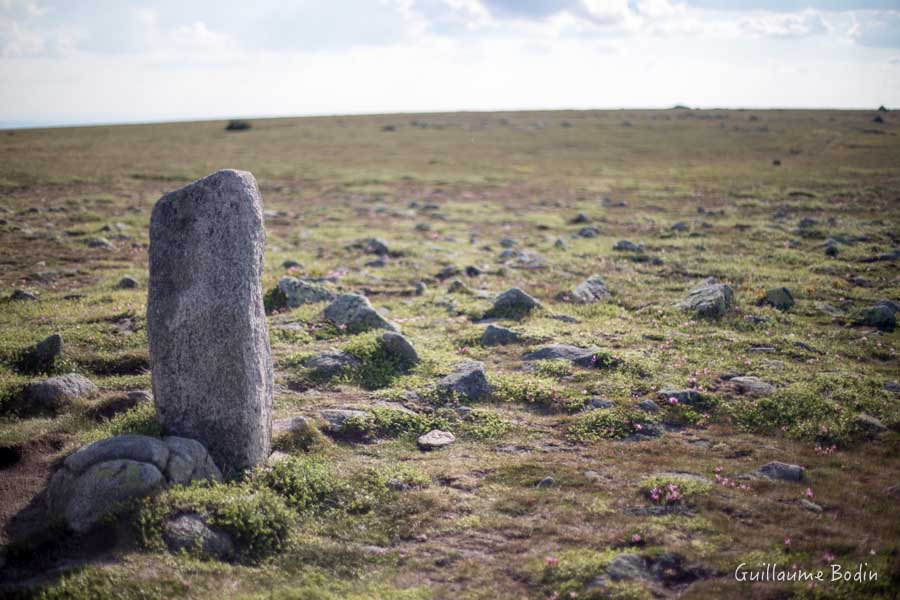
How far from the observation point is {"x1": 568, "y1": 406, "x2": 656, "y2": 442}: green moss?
375 inches

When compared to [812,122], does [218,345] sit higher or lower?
lower

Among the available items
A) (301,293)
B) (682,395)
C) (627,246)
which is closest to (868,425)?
(682,395)

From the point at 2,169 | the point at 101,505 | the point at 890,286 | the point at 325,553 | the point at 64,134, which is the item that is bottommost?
the point at 325,553

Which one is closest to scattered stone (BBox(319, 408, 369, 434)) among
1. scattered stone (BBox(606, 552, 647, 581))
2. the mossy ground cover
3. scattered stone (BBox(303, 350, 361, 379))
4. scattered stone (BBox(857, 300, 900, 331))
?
the mossy ground cover

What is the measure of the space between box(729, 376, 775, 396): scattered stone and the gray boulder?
651cm

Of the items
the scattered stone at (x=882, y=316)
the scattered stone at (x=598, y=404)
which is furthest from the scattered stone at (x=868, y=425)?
the scattered stone at (x=882, y=316)

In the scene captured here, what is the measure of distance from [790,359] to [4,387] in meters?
13.1

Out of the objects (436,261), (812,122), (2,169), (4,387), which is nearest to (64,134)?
(2,169)

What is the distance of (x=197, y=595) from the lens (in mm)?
5977

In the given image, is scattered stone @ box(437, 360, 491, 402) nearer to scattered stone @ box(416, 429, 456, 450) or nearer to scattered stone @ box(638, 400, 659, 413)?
scattered stone @ box(416, 429, 456, 450)

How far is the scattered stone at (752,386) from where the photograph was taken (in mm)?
10547

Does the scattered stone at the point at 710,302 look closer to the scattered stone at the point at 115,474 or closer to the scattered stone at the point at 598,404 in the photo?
the scattered stone at the point at 598,404

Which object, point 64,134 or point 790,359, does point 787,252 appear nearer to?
point 790,359

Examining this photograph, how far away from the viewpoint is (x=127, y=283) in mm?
16484
